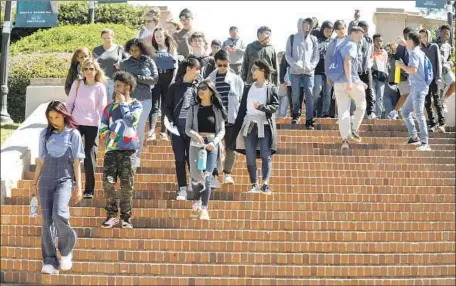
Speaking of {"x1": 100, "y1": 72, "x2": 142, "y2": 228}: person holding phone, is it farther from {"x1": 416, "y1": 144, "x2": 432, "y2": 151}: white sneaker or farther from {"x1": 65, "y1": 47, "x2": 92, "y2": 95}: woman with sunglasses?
{"x1": 416, "y1": 144, "x2": 432, "y2": 151}: white sneaker

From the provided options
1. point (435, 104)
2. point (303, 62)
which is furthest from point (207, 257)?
point (435, 104)

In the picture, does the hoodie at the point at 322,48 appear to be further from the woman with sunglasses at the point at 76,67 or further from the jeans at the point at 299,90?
the woman with sunglasses at the point at 76,67

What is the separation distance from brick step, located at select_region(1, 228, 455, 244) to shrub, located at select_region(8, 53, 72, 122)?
6.57 meters

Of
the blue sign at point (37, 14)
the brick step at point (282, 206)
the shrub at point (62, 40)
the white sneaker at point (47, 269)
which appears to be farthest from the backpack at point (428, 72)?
the shrub at point (62, 40)

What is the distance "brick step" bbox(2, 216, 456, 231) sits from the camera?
11.3m

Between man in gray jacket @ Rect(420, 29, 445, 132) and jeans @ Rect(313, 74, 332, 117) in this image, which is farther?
jeans @ Rect(313, 74, 332, 117)

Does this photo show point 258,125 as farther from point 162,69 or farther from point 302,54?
point 302,54

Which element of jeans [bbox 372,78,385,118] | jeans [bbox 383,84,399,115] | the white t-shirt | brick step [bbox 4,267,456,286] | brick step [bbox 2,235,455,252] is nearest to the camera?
brick step [bbox 4,267,456,286]

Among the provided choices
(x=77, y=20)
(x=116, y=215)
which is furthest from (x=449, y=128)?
(x=77, y=20)

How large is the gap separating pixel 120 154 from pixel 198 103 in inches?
49.4

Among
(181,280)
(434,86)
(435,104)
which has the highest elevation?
(434,86)

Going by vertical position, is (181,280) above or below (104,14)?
below

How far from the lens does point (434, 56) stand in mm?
15555

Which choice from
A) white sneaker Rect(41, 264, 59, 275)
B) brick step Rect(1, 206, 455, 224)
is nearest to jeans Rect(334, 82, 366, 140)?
brick step Rect(1, 206, 455, 224)
